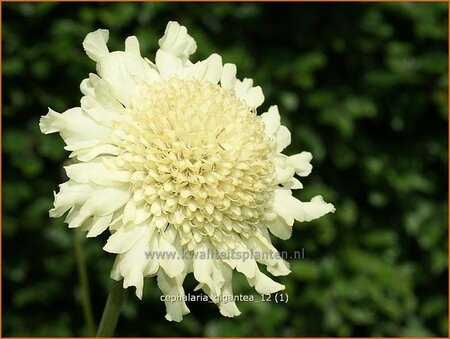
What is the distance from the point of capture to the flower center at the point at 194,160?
40.9 inches

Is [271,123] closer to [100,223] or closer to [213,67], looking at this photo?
[213,67]

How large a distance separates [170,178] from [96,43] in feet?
0.81

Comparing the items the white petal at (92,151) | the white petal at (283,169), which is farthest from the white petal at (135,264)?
the white petal at (283,169)

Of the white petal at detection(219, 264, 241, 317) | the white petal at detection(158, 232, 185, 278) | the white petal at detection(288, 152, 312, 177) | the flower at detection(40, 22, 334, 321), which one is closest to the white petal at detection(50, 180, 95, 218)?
the flower at detection(40, 22, 334, 321)

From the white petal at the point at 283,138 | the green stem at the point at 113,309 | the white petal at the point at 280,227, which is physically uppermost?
the white petal at the point at 283,138

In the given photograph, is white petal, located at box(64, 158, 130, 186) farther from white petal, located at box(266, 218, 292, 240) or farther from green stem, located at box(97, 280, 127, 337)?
white petal, located at box(266, 218, 292, 240)

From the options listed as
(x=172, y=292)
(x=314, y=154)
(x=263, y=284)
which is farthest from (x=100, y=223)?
(x=314, y=154)

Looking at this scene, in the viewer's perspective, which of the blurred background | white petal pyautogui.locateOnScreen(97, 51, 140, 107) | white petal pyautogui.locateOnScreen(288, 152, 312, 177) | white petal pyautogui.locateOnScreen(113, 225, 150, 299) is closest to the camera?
white petal pyautogui.locateOnScreen(113, 225, 150, 299)

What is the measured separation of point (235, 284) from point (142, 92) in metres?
1.00

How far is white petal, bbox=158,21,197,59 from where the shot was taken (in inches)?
45.8

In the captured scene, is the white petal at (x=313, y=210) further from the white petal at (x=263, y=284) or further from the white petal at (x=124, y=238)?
the white petal at (x=124, y=238)

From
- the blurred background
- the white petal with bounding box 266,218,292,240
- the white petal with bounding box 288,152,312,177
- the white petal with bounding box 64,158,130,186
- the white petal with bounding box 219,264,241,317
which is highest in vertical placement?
the blurred background

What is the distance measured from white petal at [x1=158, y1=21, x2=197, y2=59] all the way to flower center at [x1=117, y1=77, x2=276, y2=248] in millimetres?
100

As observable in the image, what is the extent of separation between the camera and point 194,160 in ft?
3.51
